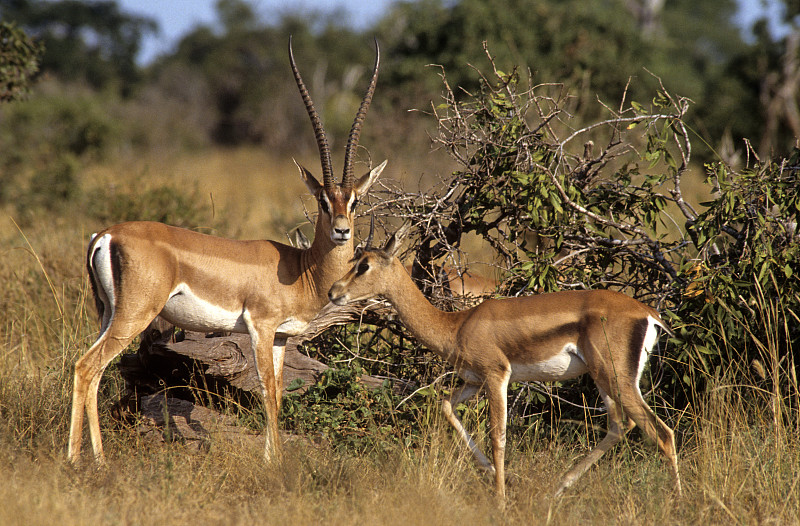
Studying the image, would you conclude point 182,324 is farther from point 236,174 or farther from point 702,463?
point 236,174

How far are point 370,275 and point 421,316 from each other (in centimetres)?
38

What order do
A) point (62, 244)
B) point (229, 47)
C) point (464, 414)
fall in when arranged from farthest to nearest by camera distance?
1. point (229, 47)
2. point (62, 244)
3. point (464, 414)

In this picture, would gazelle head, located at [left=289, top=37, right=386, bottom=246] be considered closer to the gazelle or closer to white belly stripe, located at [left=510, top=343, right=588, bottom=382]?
the gazelle

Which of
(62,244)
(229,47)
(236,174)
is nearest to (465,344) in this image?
(62,244)

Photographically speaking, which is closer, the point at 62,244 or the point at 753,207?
the point at 753,207

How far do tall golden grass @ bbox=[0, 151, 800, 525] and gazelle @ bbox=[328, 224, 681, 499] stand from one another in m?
0.19

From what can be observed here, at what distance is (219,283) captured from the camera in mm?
4633

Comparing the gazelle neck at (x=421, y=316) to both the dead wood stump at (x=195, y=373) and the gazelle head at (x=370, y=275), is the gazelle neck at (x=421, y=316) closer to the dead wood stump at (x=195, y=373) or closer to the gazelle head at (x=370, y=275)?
the gazelle head at (x=370, y=275)

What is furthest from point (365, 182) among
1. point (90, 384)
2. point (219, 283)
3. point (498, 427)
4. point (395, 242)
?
point (90, 384)

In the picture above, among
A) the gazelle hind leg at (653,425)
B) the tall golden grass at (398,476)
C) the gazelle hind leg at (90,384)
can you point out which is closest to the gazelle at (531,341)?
the gazelle hind leg at (653,425)

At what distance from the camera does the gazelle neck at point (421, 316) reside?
450 centimetres

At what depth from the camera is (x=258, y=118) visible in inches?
982

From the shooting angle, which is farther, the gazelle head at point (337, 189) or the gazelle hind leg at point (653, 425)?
the gazelle head at point (337, 189)

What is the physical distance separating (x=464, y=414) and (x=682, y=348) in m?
1.40
